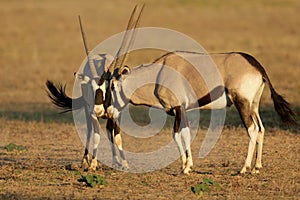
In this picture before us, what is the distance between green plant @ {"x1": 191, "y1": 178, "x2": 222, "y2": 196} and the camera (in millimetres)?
7520

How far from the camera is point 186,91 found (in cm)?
904

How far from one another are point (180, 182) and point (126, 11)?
31.0 metres

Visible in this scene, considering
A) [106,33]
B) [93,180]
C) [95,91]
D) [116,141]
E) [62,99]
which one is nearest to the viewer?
[93,180]

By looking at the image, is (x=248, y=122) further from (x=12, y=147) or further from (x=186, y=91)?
(x=12, y=147)

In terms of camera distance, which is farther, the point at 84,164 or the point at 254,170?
the point at 84,164

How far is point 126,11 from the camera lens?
127 feet

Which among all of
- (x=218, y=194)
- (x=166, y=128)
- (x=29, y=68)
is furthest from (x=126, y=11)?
(x=218, y=194)

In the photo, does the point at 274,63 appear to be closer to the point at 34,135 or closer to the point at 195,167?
the point at 34,135

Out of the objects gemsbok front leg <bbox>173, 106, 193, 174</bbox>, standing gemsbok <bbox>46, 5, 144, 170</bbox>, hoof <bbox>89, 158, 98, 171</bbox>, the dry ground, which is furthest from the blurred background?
gemsbok front leg <bbox>173, 106, 193, 174</bbox>

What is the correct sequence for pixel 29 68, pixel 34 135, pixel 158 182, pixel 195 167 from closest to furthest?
pixel 158 182 < pixel 195 167 < pixel 34 135 < pixel 29 68

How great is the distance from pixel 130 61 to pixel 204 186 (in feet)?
53.2

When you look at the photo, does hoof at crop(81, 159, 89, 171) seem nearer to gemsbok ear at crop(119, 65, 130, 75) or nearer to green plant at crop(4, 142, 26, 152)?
gemsbok ear at crop(119, 65, 130, 75)

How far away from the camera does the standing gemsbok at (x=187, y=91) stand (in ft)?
28.7

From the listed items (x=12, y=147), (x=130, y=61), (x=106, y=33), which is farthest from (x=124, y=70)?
(x=106, y=33)
